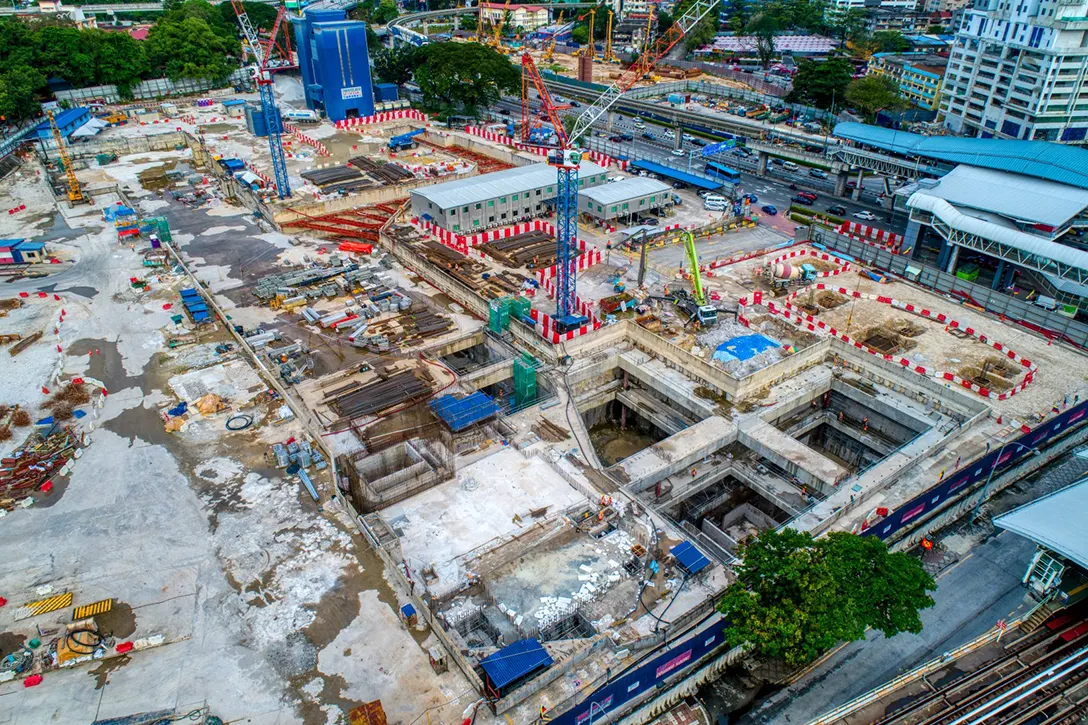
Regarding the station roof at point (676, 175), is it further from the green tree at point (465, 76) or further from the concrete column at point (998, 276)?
the green tree at point (465, 76)

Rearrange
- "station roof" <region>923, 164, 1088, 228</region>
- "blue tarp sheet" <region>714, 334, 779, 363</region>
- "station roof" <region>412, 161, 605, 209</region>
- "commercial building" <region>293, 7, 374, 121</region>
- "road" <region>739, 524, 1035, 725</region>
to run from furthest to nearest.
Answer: "commercial building" <region>293, 7, 374, 121</region>
"station roof" <region>412, 161, 605, 209</region>
"station roof" <region>923, 164, 1088, 228</region>
"blue tarp sheet" <region>714, 334, 779, 363</region>
"road" <region>739, 524, 1035, 725</region>

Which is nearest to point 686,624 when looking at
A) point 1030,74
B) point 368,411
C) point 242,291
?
point 368,411

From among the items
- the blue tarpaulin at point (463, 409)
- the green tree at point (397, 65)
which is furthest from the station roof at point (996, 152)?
the green tree at point (397, 65)

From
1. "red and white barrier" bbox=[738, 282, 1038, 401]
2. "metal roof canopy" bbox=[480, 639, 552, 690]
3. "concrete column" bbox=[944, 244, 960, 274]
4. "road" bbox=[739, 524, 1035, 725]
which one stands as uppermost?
"concrete column" bbox=[944, 244, 960, 274]

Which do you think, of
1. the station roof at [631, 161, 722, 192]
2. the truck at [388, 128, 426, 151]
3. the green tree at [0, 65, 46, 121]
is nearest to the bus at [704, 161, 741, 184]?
the station roof at [631, 161, 722, 192]

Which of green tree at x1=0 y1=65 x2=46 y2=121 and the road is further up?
green tree at x1=0 y1=65 x2=46 y2=121

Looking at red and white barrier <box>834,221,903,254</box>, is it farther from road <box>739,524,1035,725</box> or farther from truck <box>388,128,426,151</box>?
truck <box>388,128,426,151</box>

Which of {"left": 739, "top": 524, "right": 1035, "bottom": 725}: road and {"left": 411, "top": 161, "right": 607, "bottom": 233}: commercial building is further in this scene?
{"left": 411, "top": 161, "right": 607, "bottom": 233}: commercial building

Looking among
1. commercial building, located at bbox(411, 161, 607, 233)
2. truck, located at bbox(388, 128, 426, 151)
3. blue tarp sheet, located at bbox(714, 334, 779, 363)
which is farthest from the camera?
truck, located at bbox(388, 128, 426, 151)
